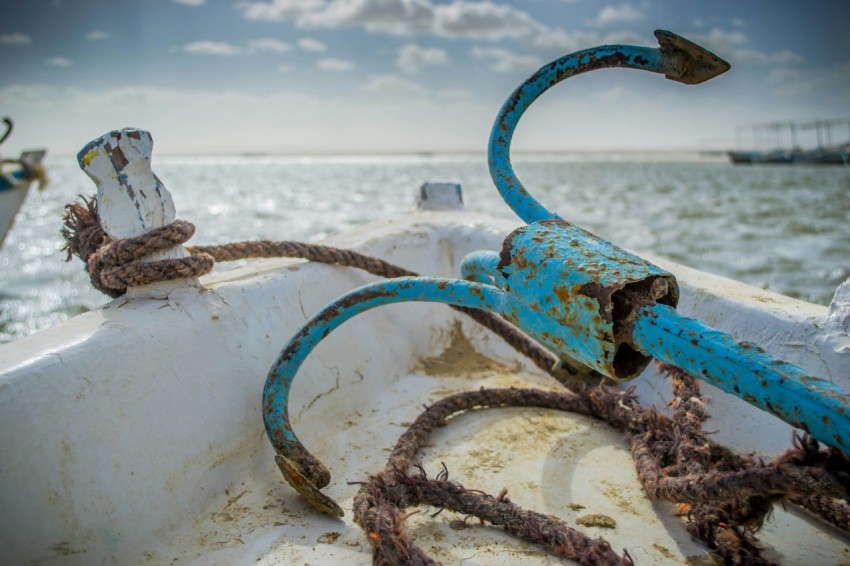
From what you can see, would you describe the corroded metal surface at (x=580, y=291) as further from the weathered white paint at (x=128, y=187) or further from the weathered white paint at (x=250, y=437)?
the weathered white paint at (x=128, y=187)

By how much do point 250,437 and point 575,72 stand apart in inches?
36.6

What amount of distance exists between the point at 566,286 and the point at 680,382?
0.45m

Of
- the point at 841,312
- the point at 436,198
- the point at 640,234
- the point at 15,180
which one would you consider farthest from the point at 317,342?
the point at 640,234

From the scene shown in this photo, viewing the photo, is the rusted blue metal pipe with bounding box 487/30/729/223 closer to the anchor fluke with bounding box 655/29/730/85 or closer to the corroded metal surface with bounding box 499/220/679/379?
the anchor fluke with bounding box 655/29/730/85

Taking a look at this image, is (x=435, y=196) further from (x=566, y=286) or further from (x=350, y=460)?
(x=566, y=286)

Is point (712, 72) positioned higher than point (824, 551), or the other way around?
point (712, 72)

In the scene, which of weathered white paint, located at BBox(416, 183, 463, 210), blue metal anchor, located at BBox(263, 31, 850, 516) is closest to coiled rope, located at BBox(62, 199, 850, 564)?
blue metal anchor, located at BBox(263, 31, 850, 516)

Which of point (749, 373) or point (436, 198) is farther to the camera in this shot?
point (436, 198)

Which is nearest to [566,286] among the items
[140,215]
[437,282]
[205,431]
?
[437,282]

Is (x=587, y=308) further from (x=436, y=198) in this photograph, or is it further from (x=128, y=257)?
(x=436, y=198)

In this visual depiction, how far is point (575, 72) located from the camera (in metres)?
1.14

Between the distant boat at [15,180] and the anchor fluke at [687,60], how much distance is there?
23.3 ft

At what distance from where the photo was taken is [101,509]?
0.96 m

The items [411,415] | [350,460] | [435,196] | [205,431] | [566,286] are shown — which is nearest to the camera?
[566,286]
